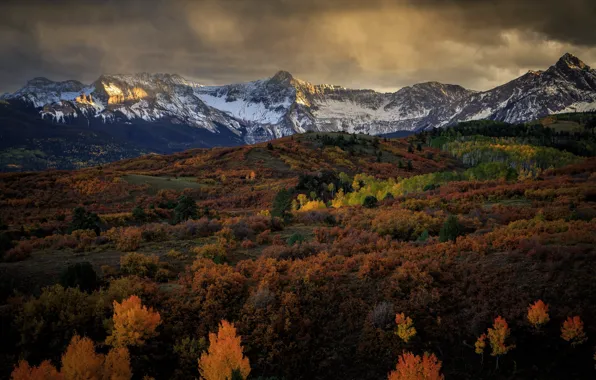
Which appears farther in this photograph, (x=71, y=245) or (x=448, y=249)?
(x=71, y=245)

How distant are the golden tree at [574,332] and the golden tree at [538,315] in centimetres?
64

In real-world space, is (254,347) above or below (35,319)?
below

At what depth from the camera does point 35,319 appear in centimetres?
1504

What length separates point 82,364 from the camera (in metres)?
12.6

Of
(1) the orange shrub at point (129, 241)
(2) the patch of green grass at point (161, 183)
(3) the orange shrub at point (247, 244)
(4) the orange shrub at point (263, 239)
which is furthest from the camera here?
(2) the patch of green grass at point (161, 183)

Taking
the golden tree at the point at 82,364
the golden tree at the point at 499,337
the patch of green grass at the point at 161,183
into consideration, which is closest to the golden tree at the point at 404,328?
the golden tree at the point at 499,337

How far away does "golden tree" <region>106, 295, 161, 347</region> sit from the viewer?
14812 millimetres

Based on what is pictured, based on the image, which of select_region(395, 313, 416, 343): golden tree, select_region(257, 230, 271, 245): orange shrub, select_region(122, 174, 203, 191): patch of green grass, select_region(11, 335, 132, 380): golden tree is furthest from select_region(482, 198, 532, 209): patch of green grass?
select_region(122, 174, 203, 191): patch of green grass

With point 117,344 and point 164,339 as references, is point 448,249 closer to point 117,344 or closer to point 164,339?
point 164,339

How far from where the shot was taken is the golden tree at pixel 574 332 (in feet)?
44.8

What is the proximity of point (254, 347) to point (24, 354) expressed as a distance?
8822 millimetres

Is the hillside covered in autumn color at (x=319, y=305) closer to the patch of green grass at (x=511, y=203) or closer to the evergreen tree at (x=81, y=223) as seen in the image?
the patch of green grass at (x=511, y=203)

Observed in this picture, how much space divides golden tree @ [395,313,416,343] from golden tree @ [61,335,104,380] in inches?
444

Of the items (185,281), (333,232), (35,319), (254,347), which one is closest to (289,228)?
(333,232)
